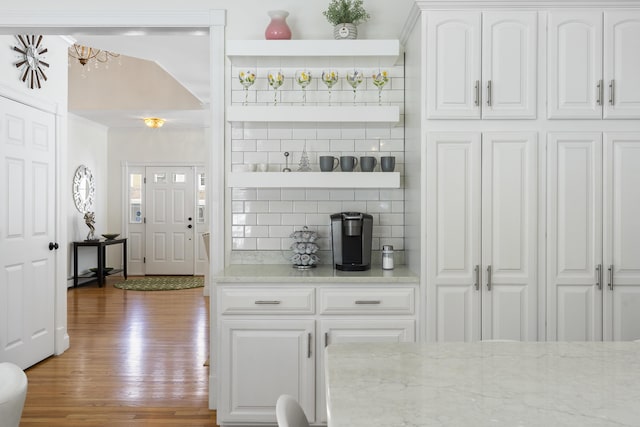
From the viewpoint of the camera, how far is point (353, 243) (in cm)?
309

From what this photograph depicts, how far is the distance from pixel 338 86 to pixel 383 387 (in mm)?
2465

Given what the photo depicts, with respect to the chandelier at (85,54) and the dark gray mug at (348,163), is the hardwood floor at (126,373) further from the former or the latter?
the chandelier at (85,54)

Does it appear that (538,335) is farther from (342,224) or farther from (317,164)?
(317,164)

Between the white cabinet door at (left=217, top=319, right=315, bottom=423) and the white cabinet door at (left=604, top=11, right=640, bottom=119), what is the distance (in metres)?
2.11

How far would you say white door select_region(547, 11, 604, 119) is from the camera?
2852 millimetres

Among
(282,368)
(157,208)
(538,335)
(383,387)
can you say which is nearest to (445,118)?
(538,335)

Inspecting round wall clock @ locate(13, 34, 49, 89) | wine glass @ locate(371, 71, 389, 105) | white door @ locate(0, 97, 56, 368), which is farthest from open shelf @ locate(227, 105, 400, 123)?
round wall clock @ locate(13, 34, 49, 89)

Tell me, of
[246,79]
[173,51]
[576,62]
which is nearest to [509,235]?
[576,62]

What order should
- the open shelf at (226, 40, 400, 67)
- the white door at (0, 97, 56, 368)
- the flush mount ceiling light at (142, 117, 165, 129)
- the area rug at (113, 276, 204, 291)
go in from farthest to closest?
1. the flush mount ceiling light at (142, 117, 165, 129)
2. the area rug at (113, 276, 204, 291)
3. the white door at (0, 97, 56, 368)
4. the open shelf at (226, 40, 400, 67)

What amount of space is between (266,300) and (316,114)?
1134 millimetres

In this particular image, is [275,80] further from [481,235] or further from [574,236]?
[574,236]

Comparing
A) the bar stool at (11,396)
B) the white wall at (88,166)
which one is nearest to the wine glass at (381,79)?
the bar stool at (11,396)

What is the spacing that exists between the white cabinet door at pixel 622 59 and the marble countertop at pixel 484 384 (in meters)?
1.72

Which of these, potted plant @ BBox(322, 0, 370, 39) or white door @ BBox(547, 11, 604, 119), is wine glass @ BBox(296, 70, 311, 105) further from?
white door @ BBox(547, 11, 604, 119)
